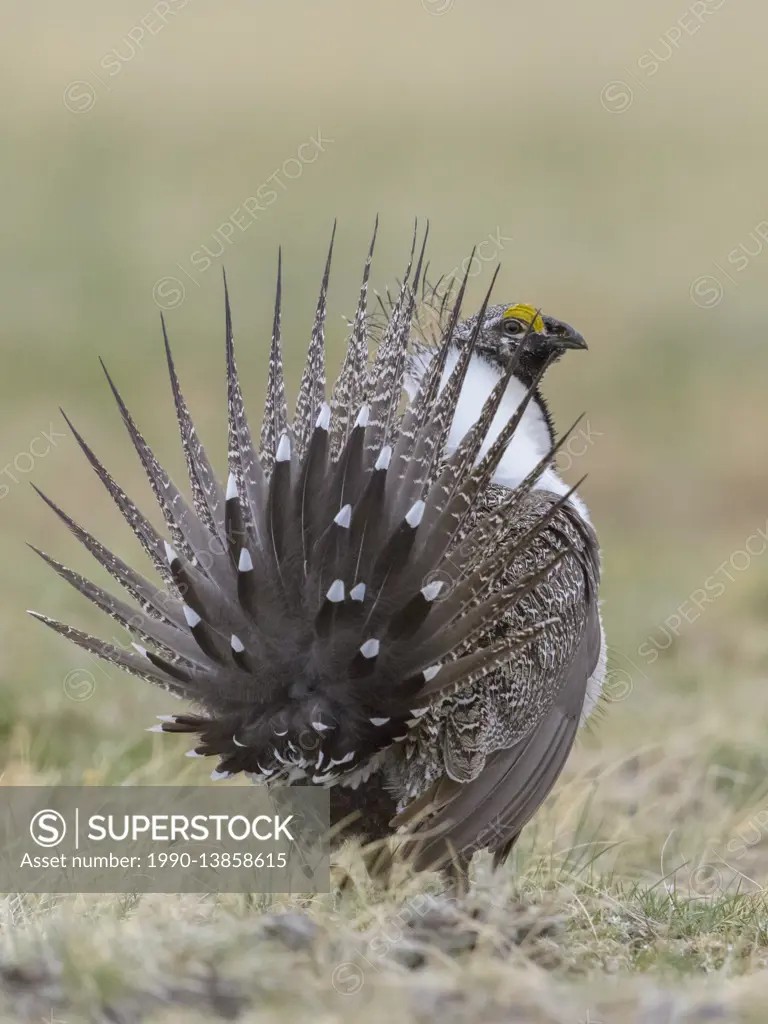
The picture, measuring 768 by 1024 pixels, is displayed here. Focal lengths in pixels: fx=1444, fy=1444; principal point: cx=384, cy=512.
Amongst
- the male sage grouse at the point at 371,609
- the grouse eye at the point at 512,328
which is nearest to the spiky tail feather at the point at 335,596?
the male sage grouse at the point at 371,609

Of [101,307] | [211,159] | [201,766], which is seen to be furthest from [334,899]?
[211,159]

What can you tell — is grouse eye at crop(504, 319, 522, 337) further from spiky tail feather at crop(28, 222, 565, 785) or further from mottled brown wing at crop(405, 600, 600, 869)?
mottled brown wing at crop(405, 600, 600, 869)

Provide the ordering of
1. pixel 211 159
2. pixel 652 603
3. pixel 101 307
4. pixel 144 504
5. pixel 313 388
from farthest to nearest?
pixel 211 159, pixel 101 307, pixel 144 504, pixel 652 603, pixel 313 388

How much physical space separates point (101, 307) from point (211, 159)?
16.2 feet

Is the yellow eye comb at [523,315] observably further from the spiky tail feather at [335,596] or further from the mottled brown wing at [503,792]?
the mottled brown wing at [503,792]

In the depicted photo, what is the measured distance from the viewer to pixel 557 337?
5.17 metres

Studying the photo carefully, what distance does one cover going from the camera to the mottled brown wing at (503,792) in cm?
388

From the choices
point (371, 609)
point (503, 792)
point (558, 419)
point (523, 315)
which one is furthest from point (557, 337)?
→ point (558, 419)

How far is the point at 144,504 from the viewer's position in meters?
11.2

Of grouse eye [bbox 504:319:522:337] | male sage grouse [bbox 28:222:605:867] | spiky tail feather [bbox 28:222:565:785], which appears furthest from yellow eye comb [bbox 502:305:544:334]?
spiky tail feather [bbox 28:222:565:785]

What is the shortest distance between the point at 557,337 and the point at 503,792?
184 centimetres

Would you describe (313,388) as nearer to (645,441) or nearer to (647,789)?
(647,789)

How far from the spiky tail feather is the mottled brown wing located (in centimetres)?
26

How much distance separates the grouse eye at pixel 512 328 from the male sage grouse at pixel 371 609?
33.1 inches
